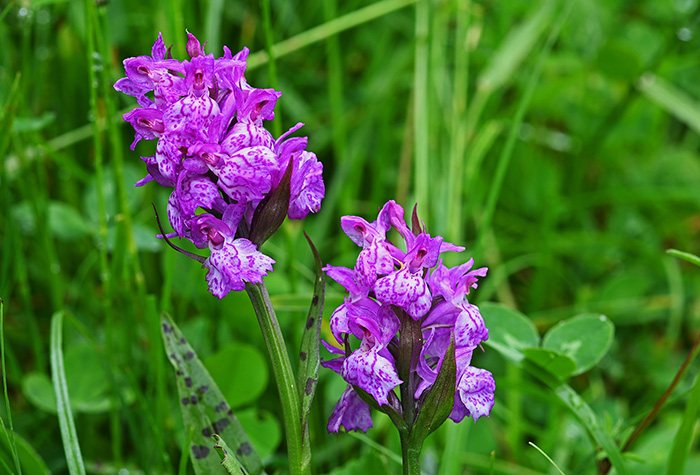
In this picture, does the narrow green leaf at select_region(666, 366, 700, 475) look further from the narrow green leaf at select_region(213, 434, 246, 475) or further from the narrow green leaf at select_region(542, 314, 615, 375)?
the narrow green leaf at select_region(213, 434, 246, 475)

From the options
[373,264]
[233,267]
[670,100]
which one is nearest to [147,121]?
Answer: [233,267]

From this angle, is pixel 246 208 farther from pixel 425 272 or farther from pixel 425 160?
pixel 425 160

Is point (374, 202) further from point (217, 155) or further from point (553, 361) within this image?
point (217, 155)

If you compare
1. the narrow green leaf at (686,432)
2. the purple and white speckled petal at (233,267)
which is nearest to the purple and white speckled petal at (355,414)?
the purple and white speckled petal at (233,267)

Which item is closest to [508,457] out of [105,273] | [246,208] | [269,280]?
[269,280]

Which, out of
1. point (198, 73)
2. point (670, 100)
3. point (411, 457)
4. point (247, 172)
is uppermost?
point (670, 100)
